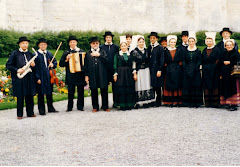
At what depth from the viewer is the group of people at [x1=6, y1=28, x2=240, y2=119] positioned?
27.8ft

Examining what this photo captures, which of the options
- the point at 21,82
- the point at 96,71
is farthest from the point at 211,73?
the point at 21,82

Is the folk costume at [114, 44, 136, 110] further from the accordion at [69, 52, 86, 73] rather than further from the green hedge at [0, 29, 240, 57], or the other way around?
the green hedge at [0, 29, 240, 57]

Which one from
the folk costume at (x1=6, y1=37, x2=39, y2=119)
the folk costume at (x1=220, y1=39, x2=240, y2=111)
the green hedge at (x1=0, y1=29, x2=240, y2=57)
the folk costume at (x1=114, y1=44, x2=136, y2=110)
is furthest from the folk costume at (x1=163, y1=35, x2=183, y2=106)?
the green hedge at (x1=0, y1=29, x2=240, y2=57)

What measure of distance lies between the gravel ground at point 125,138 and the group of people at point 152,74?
0.46m

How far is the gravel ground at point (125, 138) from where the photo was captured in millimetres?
4902

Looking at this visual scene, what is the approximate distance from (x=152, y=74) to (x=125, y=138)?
3.23 metres

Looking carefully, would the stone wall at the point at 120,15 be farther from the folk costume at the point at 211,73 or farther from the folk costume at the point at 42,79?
the folk costume at the point at 211,73

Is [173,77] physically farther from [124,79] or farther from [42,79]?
[42,79]

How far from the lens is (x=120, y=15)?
771 inches

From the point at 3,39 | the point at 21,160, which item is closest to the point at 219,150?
the point at 21,160

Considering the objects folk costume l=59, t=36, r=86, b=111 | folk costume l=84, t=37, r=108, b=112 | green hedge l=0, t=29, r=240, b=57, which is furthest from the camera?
green hedge l=0, t=29, r=240, b=57

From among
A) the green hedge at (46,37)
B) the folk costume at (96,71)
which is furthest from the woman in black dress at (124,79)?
the green hedge at (46,37)

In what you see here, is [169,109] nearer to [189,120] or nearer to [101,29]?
[189,120]

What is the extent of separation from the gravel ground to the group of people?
0.46 metres
